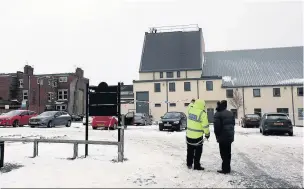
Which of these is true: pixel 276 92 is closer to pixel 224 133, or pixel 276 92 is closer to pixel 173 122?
pixel 173 122

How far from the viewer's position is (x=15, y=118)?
79.8 feet

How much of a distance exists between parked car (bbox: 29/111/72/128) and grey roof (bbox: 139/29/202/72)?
25718mm

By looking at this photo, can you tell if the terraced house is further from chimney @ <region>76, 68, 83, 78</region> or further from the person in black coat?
the person in black coat

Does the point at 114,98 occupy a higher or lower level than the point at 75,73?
lower

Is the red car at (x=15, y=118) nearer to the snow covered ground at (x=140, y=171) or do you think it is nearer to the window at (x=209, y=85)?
the snow covered ground at (x=140, y=171)

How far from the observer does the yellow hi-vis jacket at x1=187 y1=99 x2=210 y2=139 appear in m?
7.45

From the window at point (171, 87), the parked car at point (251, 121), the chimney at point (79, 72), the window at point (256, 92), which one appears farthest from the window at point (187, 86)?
the chimney at point (79, 72)

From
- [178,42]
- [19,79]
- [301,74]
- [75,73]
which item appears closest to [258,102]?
[301,74]

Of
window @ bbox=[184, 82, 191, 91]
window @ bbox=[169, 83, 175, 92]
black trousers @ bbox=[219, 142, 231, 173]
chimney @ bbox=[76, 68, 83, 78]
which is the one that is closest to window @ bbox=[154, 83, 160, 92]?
window @ bbox=[169, 83, 175, 92]

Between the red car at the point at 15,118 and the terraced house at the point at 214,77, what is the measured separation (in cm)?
2283

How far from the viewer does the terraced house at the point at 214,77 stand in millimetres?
A: 43750

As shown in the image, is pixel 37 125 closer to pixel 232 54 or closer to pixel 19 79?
pixel 19 79

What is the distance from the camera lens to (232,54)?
55.0m

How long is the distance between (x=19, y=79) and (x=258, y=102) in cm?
4191
